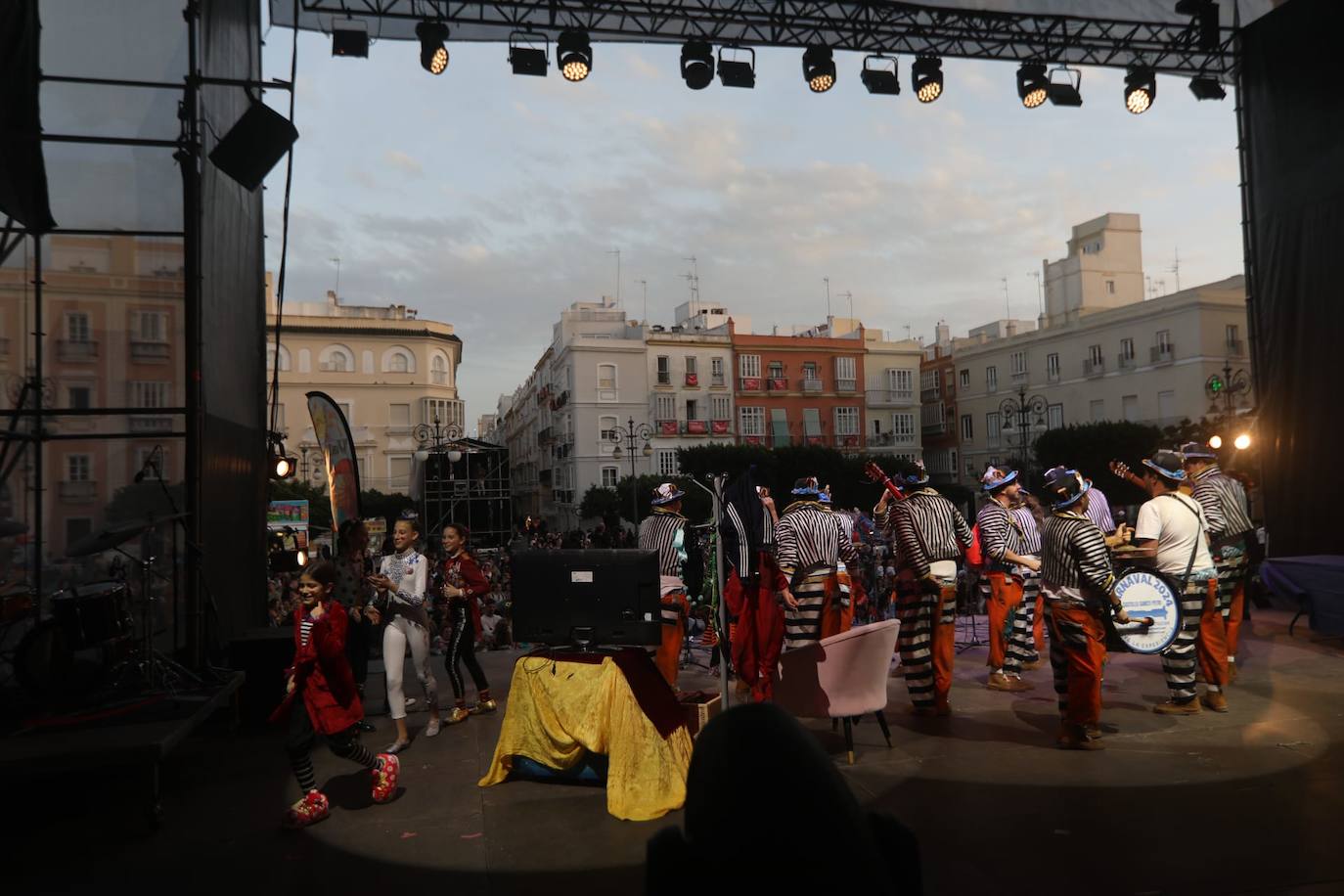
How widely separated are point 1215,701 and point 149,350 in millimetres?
9753

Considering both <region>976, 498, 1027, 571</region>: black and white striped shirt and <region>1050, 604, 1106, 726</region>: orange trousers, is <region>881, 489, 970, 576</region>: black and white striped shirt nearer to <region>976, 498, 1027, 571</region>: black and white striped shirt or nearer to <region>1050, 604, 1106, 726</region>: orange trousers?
<region>976, 498, 1027, 571</region>: black and white striped shirt

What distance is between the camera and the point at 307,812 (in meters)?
Answer: 5.02

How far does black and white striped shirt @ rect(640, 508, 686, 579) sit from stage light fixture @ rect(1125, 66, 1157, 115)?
9.73m

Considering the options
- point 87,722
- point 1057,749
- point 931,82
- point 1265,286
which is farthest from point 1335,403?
point 87,722

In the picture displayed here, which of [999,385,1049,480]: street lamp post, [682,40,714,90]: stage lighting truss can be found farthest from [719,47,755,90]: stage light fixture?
[999,385,1049,480]: street lamp post

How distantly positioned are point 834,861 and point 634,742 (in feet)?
12.7

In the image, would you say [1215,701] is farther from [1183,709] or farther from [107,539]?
[107,539]

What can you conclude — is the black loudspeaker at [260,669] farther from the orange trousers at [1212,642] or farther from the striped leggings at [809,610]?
the orange trousers at [1212,642]

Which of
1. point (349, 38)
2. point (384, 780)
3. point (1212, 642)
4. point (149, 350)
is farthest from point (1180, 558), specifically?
point (349, 38)

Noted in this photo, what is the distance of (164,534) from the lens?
8.84 metres

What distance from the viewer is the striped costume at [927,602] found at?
6980 millimetres

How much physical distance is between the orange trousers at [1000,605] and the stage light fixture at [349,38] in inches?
376

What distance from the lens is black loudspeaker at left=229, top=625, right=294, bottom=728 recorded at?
7.49m

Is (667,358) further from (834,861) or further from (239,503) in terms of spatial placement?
(834,861)
